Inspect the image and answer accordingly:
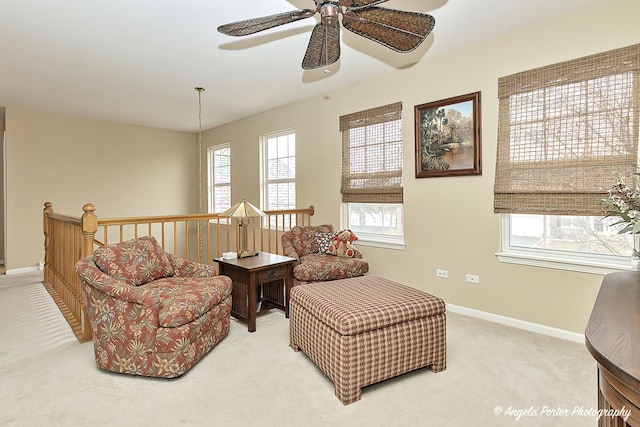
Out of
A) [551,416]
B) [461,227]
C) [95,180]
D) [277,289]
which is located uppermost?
[95,180]

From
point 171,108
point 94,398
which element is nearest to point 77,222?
point 94,398

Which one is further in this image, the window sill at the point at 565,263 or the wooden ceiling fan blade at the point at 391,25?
the window sill at the point at 565,263

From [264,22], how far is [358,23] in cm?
53

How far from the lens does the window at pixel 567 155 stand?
251 cm

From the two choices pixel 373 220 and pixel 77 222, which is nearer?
pixel 77 222

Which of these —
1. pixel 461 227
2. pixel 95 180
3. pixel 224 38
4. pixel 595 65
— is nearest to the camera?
pixel 595 65

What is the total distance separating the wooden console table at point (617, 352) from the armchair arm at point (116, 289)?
2.15 meters

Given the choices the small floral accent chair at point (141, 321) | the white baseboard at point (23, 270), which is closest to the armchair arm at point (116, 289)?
the small floral accent chair at point (141, 321)

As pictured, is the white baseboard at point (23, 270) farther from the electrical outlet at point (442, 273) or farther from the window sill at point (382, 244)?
the electrical outlet at point (442, 273)

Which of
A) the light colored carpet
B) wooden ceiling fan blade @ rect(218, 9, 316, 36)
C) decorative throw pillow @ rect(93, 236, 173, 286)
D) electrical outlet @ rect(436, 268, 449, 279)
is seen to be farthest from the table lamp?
electrical outlet @ rect(436, 268, 449, 279)

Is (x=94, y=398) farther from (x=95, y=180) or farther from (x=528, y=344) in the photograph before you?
(x=95, y=180)

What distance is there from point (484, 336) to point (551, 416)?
1.04 m

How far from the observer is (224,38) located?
312 centimetres

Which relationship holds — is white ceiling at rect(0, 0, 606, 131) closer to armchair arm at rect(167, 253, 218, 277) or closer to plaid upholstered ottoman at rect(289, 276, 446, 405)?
armchair arm at rect(167, 253, 218, 277)
